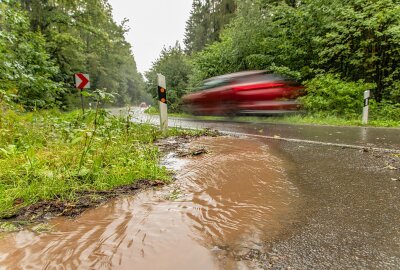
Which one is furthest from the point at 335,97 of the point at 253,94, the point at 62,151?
the point at 62,151

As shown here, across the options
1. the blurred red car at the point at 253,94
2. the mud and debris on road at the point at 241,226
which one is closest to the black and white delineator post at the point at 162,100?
the blurred red car at the point at 253,94

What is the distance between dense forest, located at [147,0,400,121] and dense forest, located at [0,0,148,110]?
8.84 metres

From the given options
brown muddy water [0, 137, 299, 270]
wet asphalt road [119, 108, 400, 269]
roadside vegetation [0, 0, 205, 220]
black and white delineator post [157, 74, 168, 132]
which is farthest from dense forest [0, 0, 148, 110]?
wet asphalt road [119, 108, 400, 269]

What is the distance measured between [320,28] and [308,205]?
12525 mm

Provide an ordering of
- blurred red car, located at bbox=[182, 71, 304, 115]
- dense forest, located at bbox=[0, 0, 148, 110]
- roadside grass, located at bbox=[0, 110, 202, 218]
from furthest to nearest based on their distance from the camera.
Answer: blurred red car, located at bbox=[182, 71, 304, 115] → dense forest, located at bbox=[0, 0, 148, 110] → roadside grass, located at bbox=[0, 110, 202, 218]

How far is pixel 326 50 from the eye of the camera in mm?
11672

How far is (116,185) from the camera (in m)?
3.05

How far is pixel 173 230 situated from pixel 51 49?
997 inches

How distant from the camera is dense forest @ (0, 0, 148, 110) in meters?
6.78

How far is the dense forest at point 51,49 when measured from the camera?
6780 mm

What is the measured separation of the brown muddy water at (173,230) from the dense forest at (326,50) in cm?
943

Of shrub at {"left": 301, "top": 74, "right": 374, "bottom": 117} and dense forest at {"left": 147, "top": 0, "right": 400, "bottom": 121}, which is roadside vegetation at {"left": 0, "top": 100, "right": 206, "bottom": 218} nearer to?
shrub at {"left": 301, "top": 74, "right": 374, "bottom": 117}

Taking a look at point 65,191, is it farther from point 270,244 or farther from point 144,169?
point 270,244

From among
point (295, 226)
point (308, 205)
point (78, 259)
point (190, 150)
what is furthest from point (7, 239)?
point (190, 150)
